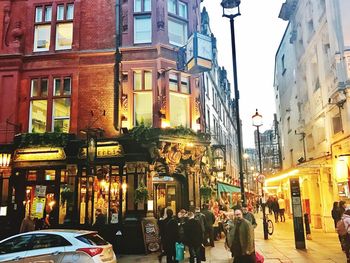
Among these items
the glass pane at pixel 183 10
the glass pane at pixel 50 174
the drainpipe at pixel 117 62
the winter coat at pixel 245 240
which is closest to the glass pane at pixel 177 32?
the glass pane at pixel 183 10

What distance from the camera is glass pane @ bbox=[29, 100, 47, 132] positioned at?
738 inches

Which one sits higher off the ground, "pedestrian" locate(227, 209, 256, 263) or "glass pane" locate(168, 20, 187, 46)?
"glass pane" locate(168, 20, 187, 46)

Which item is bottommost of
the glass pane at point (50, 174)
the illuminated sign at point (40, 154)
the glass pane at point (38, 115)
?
the glass pane at point (50, 174)

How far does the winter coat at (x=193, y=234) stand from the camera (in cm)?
1143

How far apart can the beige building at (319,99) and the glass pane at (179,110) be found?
7.39 m

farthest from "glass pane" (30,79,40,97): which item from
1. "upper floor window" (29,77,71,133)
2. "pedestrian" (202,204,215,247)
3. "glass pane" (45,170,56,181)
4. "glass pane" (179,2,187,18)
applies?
"pedestrian" (202,204,215,247)

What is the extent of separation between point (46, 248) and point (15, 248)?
933 mm

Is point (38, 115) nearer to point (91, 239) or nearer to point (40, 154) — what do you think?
point (40, 154)

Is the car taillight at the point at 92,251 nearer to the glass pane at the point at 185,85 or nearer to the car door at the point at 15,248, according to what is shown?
the car door at the point at 15,248

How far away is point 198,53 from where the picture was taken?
17.4m

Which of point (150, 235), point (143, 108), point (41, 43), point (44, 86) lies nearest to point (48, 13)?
point (41, 43)

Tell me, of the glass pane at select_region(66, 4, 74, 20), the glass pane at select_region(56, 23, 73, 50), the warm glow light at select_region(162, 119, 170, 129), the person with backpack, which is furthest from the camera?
the glass pane at select_region(66, 4, 74, 20)

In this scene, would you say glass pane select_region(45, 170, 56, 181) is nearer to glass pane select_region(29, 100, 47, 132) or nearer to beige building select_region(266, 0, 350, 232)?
glass pane select_region(29, 100, 47, 132)

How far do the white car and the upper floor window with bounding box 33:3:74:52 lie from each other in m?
12.2
